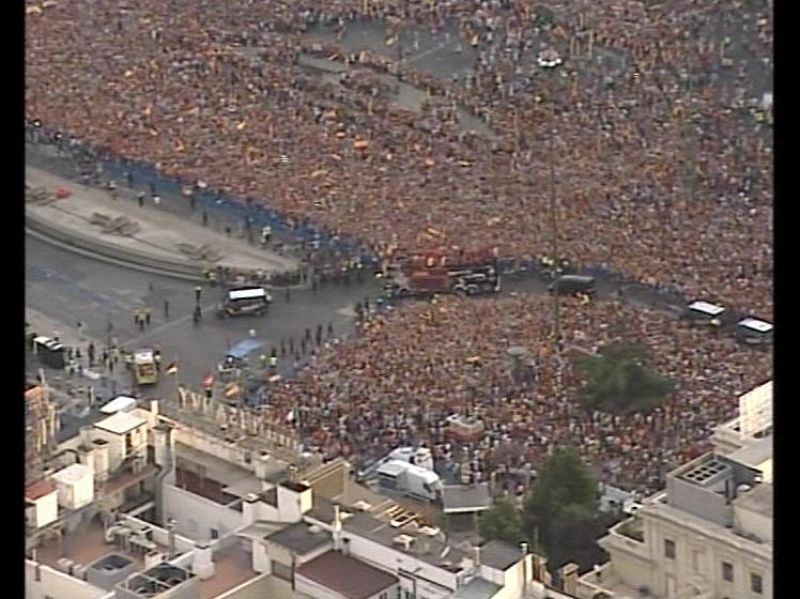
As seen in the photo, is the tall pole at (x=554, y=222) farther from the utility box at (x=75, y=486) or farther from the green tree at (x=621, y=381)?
the utility box at (x=75, y=486)

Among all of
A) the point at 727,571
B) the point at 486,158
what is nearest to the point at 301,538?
the point at 727,571

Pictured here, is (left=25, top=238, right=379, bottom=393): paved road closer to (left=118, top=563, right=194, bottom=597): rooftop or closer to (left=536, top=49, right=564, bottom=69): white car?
(left=118, top=563, right=194, bottom=597): rooftop

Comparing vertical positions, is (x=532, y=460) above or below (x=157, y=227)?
below

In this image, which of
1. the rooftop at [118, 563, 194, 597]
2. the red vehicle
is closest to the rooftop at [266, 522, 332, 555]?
the rooftop at [118, 563, 194, 597]

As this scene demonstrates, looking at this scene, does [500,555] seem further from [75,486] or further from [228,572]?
[75,486]
